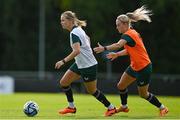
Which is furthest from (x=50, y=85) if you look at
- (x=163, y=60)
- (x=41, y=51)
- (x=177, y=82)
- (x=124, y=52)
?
(x=124, y=52)

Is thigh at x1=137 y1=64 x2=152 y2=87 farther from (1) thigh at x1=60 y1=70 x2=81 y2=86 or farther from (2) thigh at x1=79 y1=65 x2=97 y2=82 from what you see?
(1) thigh at x1=60 y1=70 x2=81 y2=86

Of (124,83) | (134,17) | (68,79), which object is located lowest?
(124,83)

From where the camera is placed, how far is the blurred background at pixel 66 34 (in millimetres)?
51125

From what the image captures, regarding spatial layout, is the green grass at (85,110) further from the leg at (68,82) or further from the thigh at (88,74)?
the thigh at (88,74)

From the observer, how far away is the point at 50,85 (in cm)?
3809

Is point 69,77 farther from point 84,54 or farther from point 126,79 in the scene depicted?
point 126,79

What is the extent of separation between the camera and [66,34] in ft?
182

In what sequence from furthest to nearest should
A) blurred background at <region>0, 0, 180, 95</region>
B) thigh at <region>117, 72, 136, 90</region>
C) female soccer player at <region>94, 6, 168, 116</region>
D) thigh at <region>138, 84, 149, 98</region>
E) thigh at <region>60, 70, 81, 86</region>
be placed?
blurred background at <region>0, 0, 180, 95</region>, thigh at <region>60, 70, 81, 86</region>, thigh at <region>117, 72, 136, 90</region>, thigh at <region>138, 84, 149, 98</region>, female soccer player at <region>94, 6, 168, 116</region>

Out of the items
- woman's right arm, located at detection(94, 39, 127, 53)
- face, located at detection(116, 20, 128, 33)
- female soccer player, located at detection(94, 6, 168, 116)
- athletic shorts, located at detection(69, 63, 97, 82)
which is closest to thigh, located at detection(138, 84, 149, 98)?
female soccer player, located at detection(94, 6, 168, 116)

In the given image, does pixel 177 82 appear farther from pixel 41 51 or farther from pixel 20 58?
pixel 20 58

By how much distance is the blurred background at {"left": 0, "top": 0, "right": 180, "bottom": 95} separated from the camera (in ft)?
168

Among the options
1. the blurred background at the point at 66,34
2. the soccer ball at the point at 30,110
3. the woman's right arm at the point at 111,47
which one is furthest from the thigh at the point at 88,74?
the blurred background at the point at 66,34

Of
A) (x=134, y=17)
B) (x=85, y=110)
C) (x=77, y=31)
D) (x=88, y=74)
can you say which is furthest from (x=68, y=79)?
(x=85, y=110)

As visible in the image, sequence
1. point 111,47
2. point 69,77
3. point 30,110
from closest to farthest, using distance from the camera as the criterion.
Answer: point 111,47
point 30,110
point 69,77
